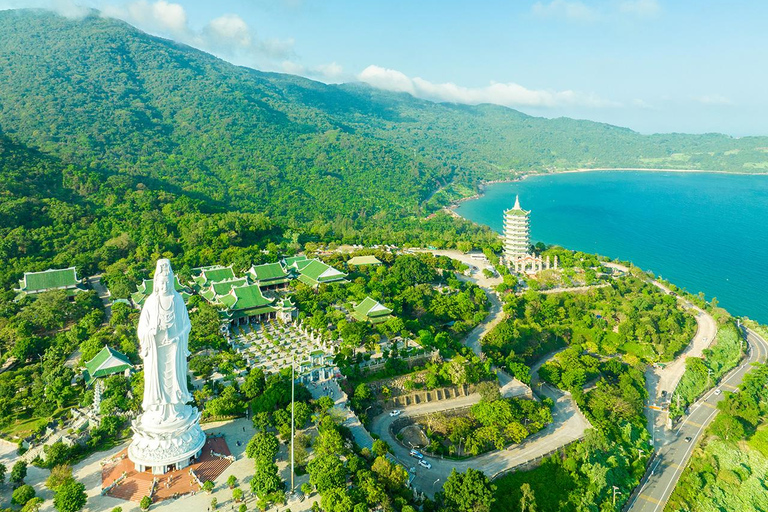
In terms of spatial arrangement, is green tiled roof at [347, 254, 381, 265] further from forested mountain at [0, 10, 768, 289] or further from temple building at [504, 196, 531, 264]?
temple building at [504, 196, 531, 264]

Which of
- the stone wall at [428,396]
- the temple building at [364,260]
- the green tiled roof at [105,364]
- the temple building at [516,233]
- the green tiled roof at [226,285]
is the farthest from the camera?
the temple building at [516,233]

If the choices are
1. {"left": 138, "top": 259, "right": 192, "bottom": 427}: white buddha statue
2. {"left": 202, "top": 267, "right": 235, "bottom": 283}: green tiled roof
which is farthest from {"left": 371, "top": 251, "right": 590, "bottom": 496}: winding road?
{"left": 202, "top": 267, "right": 235, "bottom": 283}: green tiled roof

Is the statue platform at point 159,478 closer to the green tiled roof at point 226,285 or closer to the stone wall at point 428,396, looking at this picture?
the stone wall at point 428,396

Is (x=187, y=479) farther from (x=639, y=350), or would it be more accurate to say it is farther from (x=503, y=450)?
(x=639, y=350)

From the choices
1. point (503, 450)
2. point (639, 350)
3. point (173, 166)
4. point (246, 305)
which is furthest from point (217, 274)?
point (173, 166)

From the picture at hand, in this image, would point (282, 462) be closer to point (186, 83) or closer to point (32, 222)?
point (32, 222)

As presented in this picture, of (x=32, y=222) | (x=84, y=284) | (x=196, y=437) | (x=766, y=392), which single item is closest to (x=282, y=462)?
(x=196, y=437)

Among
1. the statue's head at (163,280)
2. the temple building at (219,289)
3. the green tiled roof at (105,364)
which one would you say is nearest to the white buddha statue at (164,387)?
the statue's head at (163,280)
